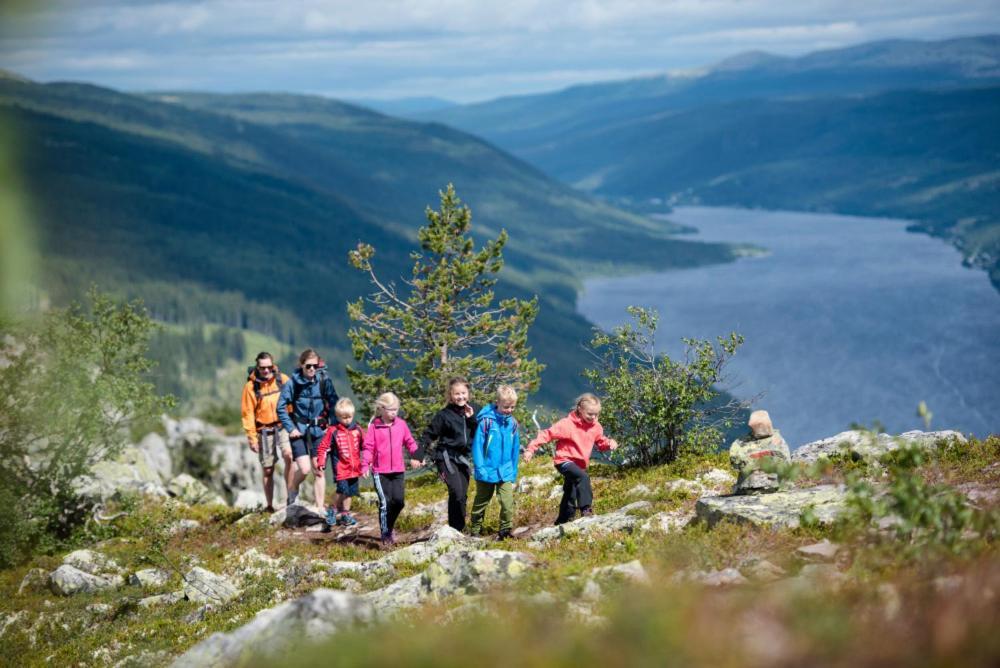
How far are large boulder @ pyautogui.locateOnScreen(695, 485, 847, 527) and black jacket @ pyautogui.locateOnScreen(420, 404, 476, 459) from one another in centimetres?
423

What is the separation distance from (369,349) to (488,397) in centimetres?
558

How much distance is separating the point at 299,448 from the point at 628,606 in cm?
1426

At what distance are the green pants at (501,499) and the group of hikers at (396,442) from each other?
17 millimetres

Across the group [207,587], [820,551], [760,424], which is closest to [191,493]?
[207,587]

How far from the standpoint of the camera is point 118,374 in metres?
28.0

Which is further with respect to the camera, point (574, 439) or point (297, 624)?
point (574, 439)

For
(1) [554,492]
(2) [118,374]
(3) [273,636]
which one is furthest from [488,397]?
(3) [273,636]

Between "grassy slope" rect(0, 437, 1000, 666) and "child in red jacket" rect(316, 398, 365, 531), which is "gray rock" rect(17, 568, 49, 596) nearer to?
"grassy slope" rect(0, 437, 1000, 666)

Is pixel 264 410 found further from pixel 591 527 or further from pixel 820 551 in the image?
pixel 820 551

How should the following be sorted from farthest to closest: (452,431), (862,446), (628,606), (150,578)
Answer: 1. (150,578)
2. (862,446)
3. (452,431)
4. (628,606)

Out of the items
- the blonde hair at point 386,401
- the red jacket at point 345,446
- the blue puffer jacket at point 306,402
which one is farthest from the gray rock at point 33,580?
the blonde hair at point 386,401

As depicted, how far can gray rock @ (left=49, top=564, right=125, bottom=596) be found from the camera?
55.8ft

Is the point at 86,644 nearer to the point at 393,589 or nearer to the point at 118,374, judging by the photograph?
the point at 393,589

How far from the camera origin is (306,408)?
17.8 m
